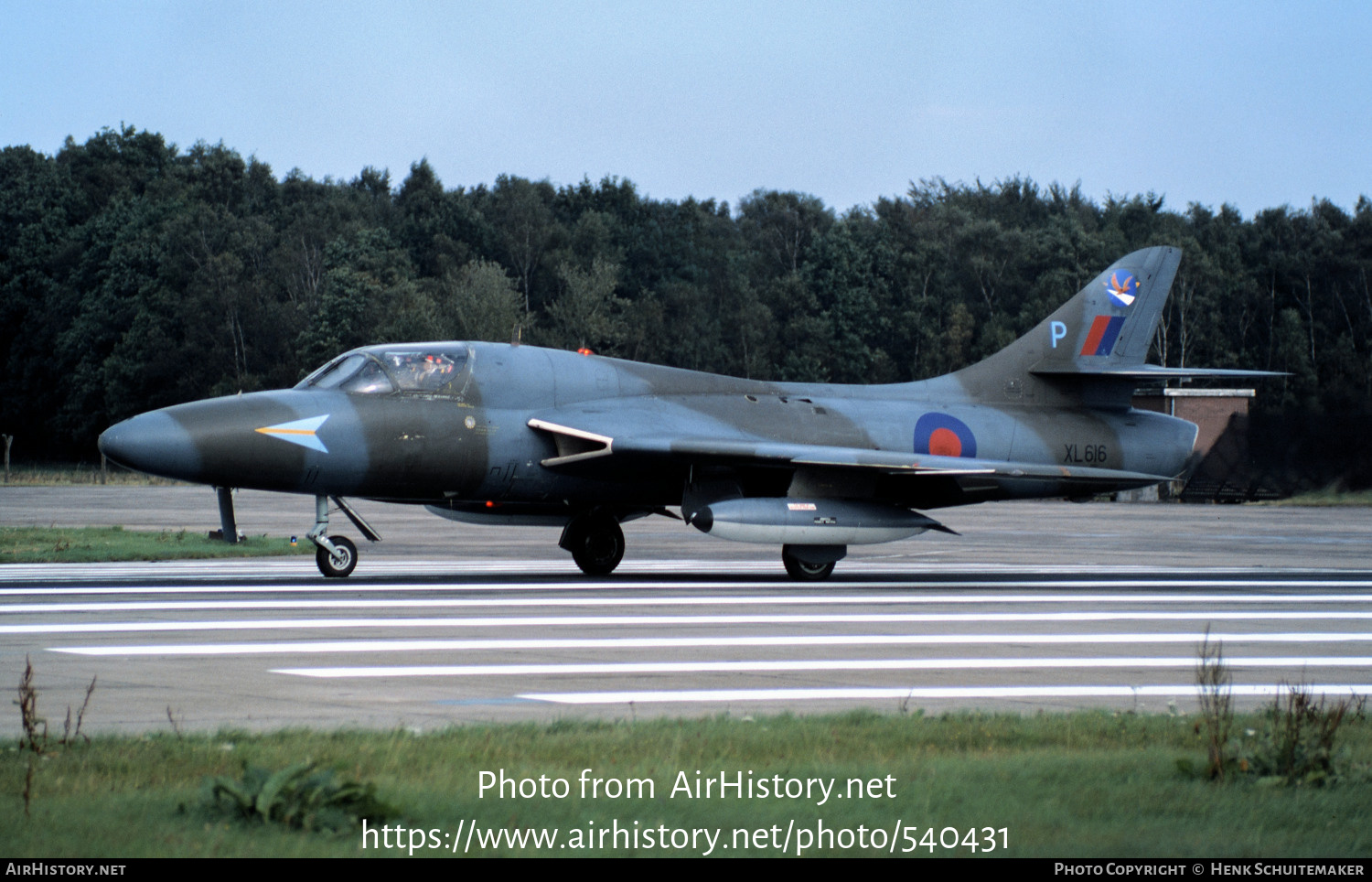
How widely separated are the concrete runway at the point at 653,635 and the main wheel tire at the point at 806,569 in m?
0.23

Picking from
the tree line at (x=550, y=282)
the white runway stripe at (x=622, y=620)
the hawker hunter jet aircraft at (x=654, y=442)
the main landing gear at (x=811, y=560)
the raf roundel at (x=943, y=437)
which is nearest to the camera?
the white runway stripe at (x=622, y=620)

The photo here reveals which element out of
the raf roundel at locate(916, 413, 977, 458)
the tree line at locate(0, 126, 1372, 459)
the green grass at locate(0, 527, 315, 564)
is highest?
the tree line at locate(0, 126, 1372, 459)

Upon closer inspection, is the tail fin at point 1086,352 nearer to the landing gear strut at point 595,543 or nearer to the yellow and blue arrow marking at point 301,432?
the landing gear strut at point 595,543

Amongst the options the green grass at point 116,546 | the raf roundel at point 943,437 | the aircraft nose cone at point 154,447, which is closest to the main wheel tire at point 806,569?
the raf roundel at point 943,437

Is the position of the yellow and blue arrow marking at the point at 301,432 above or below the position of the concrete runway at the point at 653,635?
above

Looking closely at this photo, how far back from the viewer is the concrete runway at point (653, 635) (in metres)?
8.02

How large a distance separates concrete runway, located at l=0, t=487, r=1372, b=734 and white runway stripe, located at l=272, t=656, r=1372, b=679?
0.13ft

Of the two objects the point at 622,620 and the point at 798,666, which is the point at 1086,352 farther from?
the point at 798,666

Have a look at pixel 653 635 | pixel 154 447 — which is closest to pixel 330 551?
pixel 154 447

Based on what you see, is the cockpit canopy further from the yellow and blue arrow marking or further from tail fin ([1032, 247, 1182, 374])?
tail fin ([1032, 247, 1182, 374])

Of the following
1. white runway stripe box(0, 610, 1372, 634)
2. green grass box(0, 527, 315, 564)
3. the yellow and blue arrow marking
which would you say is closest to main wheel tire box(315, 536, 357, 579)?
the yellow and blue arrow marking

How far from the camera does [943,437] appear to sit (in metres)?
18.7

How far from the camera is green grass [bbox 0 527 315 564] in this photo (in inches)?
778
